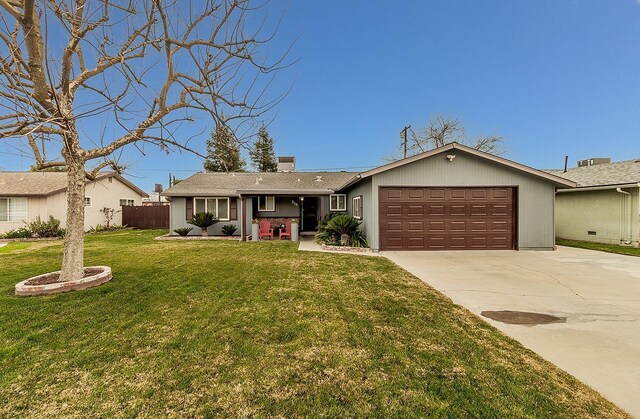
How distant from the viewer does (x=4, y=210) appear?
15141 millimetres

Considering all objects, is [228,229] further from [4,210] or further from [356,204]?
[4,210]

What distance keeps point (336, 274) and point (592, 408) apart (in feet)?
15.2

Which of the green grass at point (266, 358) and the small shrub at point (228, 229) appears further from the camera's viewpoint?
the small shrub at point (228, 229)

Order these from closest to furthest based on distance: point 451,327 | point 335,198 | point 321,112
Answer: point 451,327
point 335,198
point 321,112

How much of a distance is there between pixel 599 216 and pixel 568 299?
11152 mm

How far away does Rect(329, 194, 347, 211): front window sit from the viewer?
15938 millimetres

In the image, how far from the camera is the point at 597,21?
12.6m

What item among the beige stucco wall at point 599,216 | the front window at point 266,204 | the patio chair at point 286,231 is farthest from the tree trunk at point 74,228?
the beige stucco wall at point 599,216

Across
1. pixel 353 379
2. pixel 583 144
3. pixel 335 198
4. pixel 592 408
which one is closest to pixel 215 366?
pixel 353 379

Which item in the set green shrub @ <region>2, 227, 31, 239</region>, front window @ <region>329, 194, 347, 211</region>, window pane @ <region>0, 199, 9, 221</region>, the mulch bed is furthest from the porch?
window pane @ <region>0, 199, 9, 221</region>

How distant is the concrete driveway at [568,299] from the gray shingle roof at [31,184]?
1645 centimetres

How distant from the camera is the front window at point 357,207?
1233cm

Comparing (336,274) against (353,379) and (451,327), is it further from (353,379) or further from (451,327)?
(353,379)

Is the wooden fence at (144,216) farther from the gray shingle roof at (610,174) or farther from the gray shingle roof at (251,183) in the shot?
the gray shingle roof at (610,174)
